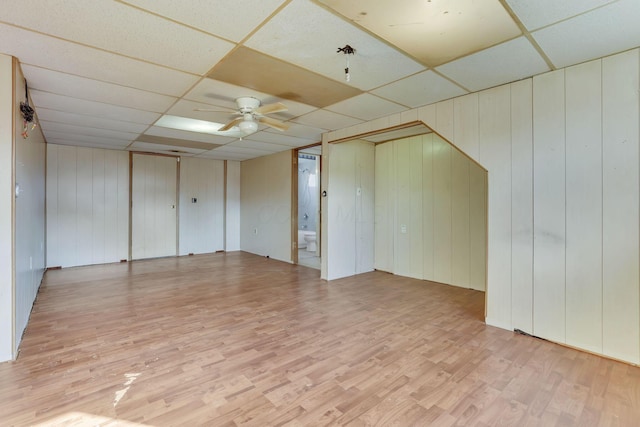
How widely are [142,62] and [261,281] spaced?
138 inches

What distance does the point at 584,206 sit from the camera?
2.63 metres

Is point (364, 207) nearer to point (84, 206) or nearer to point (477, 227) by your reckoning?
point (477, 227)

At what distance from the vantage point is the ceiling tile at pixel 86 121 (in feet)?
12.9

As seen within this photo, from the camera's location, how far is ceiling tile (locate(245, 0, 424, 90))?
198 cm

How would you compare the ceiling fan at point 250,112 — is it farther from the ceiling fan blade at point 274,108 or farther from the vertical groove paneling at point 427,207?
the vertical groove paneling at point 427,207

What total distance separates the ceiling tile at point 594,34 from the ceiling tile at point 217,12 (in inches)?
76.5

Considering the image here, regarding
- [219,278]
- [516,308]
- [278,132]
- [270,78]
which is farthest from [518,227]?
[219,278]

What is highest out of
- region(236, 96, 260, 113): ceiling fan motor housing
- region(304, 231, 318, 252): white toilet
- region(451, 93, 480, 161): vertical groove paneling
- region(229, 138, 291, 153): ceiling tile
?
region(229, 138, 291, 153): ceiling tile

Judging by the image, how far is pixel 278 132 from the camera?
503 cm

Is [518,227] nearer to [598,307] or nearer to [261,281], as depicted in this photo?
[598,307]

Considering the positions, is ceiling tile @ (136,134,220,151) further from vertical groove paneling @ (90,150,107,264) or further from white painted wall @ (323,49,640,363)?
white painted wall @ (323,49,640,363)

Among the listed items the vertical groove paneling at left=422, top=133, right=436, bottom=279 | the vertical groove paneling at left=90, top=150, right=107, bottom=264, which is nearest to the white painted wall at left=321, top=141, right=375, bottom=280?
the vertical groove paneling at left=422, top=133, right=436, bottom=279

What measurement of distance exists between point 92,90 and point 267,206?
4.49m

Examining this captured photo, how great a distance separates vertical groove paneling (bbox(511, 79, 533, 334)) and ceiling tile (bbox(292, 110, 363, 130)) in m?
1.99
